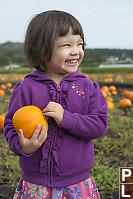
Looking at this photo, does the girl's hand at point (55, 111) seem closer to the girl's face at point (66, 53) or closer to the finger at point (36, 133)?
the finger at point (36, 133)

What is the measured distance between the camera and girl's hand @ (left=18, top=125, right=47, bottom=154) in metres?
1.68

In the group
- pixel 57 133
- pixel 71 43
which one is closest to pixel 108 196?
pixel 57 133

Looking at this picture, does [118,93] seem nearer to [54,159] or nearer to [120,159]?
[120,159]

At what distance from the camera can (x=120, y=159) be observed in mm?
4230

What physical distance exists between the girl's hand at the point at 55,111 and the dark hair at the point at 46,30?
0.31 metres

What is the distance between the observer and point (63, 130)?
1831 mm

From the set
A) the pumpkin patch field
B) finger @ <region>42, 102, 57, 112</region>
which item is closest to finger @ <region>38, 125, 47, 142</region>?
finger @ <region>42, 102, 57, 112</region>

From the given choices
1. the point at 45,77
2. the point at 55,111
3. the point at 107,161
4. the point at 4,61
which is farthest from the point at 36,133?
the point at 4,61

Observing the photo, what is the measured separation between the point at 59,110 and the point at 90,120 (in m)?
0.21

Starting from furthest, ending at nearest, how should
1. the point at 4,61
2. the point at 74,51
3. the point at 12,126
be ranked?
the point at 4,61, the point at 12,126, the point at 74,51

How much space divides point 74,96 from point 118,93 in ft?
30.8

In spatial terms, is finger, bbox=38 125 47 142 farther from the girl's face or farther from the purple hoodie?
the girl's face

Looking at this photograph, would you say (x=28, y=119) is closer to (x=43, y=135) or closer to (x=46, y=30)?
(x=43, y=135)

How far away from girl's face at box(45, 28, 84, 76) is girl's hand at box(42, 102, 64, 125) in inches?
9.6
